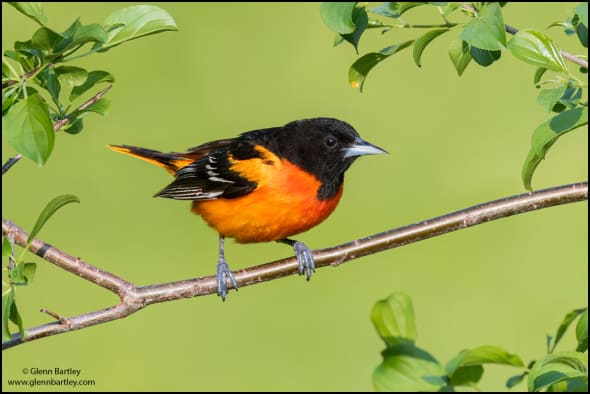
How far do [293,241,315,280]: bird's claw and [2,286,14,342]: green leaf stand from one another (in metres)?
1.11

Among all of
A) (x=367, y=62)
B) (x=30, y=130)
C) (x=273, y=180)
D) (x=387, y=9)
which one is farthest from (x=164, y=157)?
(x=30, y=130)

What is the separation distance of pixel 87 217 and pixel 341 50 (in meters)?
2.89

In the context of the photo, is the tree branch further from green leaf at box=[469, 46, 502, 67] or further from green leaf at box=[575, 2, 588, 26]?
green leaf at box=[575, 2, 588, 26]

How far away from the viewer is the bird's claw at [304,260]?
9.05 ft

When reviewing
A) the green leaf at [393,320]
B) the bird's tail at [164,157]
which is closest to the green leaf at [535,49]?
the green leaf at [393,320]

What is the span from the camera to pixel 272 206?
10.8 feet

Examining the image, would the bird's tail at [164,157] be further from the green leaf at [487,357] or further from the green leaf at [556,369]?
the green leaf at [556,369]

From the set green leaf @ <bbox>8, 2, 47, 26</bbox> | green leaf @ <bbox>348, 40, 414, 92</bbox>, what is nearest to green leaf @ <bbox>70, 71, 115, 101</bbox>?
green leaf @ <bbox>8, 2, 47, 26</bbox>

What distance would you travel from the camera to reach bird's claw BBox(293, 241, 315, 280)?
9.05ft

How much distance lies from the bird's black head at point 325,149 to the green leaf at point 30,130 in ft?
6.22

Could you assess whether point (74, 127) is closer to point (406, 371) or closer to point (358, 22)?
point (358, 22)

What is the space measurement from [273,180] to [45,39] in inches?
69.3

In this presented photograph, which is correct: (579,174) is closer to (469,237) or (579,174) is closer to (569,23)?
(469,237)

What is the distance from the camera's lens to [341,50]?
26.5 feet
